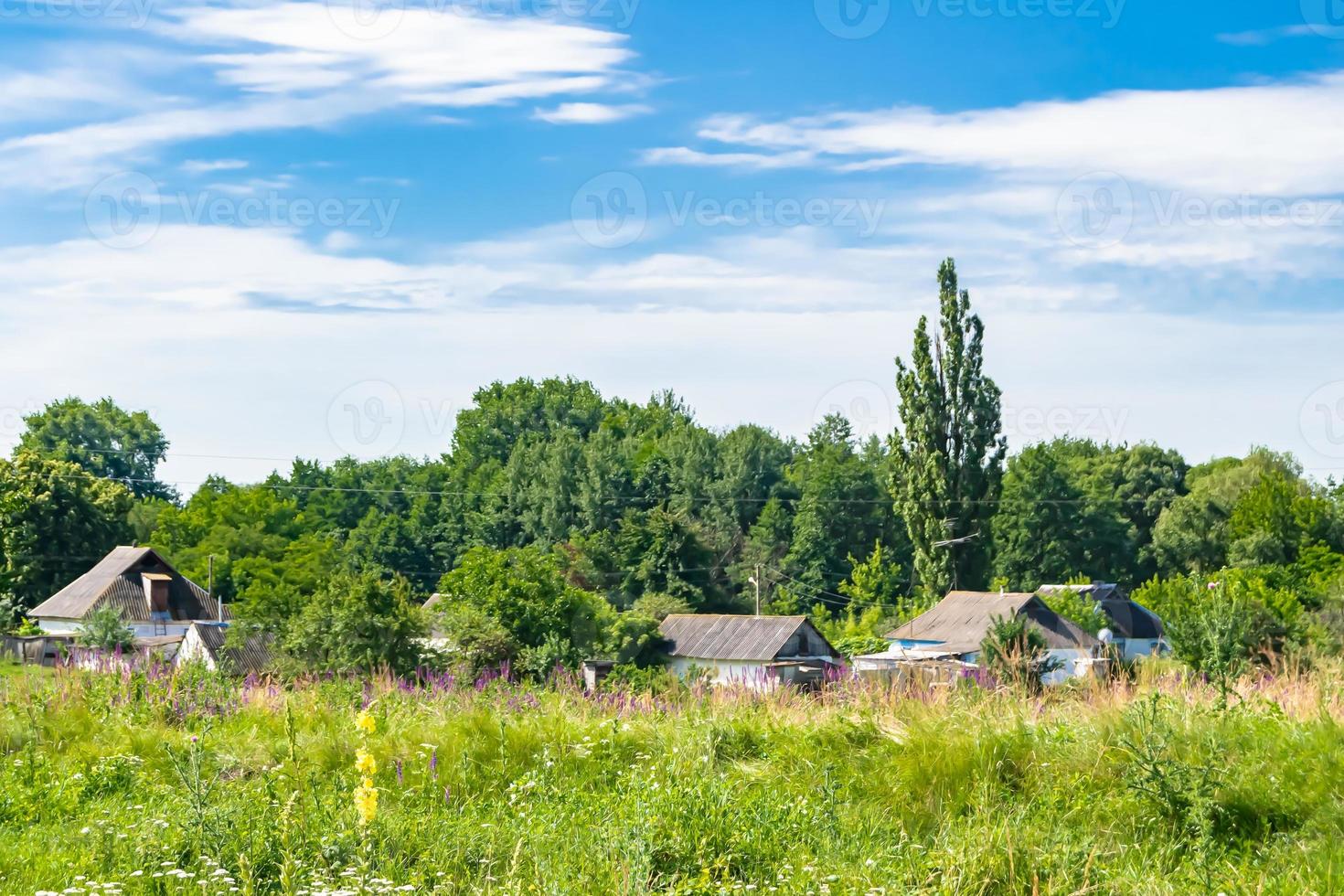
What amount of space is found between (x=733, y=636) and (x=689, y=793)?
42390mm

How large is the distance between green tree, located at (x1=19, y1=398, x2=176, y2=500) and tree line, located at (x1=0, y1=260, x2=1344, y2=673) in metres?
0.18

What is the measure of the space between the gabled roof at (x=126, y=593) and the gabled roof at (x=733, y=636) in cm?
2468

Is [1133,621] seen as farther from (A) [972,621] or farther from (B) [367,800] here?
(B) [367,800]

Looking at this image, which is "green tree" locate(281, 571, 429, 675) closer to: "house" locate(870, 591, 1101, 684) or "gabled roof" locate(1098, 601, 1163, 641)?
"house" locate(870, 591, 1101, 684)

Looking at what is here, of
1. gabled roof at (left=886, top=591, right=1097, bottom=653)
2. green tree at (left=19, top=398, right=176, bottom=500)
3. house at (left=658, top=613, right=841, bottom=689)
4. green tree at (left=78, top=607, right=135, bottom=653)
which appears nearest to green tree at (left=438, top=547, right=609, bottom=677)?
green tree at (left=78, top=607, right=135, bottom=653)

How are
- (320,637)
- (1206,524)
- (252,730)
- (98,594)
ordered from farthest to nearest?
(1206,524) → (98,594) → (320,637) → (252,730)

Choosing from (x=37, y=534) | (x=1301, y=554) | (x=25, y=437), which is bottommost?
(x=1301, y=554)

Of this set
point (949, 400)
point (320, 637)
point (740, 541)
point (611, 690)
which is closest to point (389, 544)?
point (740, 541)

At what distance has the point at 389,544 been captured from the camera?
280ft

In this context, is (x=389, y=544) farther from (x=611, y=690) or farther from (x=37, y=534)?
(x=611, y=690)

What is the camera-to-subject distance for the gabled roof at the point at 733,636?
158 ft

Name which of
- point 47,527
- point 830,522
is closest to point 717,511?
point 830,522

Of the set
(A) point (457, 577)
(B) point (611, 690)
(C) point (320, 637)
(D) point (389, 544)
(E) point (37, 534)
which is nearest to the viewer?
(B) point (611, 690)

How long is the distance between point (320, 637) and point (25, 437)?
79.2m
